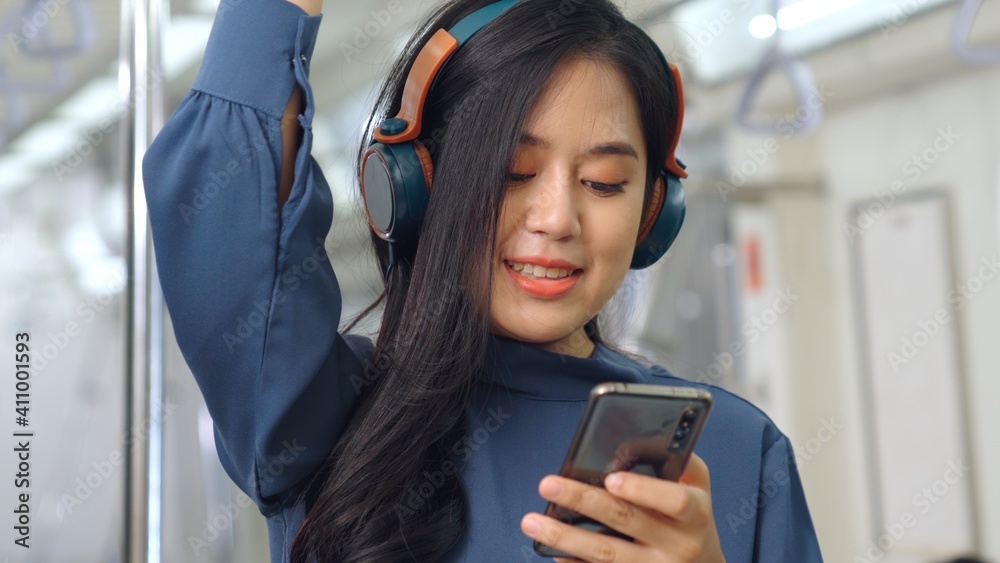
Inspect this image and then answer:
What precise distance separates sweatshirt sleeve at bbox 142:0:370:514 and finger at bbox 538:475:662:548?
220 mm

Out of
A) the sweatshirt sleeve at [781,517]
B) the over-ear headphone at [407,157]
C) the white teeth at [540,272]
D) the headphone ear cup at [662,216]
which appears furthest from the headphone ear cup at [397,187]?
the sweatshirt sleeve at [781,517]

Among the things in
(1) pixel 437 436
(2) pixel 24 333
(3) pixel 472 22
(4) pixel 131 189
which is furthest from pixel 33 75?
(1) pixel 437 436

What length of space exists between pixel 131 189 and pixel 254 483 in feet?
2.30

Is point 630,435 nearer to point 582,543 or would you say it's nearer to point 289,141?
point 582,543

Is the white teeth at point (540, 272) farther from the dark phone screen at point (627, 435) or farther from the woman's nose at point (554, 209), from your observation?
the dark phone screen at point (627, 435)

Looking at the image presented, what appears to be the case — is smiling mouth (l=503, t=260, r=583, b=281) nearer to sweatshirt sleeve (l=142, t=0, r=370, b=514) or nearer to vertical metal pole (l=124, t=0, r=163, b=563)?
sweatshirt sleeve (l=142, t=0, r=370, b=514)

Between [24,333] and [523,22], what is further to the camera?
[24,333]

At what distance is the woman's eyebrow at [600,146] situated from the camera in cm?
79

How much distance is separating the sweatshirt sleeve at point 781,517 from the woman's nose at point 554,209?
0.32 meters

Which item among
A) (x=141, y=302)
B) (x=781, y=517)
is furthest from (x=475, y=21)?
(x=141, y=302)

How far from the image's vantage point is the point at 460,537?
30.6 inches

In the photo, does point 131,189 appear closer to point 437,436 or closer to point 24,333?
point 24,333

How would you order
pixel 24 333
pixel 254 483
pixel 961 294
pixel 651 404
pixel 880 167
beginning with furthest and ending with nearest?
1. pixel 880 167
2. pixel 961 294
3. pixel 24 333
4. pixel 254 483
5. pixel 651 404

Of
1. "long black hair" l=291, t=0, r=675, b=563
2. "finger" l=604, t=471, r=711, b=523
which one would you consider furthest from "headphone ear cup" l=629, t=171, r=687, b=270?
"finger" l=604, t=471, r=711, b=523
